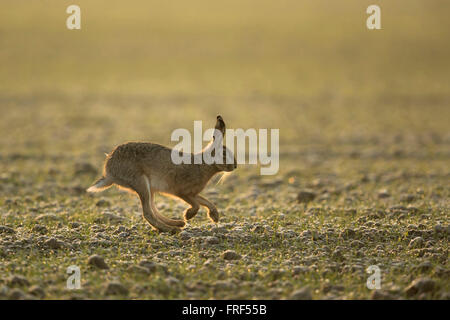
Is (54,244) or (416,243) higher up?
(54,244)

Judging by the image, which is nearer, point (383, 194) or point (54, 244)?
point (54, 244)

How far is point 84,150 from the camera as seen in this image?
18.8 metres

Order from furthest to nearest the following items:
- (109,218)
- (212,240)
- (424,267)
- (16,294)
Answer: (109,218) → (212,240) → (424,267) → (16,294)

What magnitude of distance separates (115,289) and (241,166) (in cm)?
1032

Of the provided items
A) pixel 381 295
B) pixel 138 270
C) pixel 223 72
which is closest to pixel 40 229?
pixel 138 270

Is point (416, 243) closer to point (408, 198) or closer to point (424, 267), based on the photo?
point (424, 267)

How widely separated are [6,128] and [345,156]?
12.2 meters

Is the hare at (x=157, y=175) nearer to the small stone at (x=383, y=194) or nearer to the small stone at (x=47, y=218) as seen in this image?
the small stone at (x=47, y=218)

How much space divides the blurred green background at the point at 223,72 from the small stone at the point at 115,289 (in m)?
11.8

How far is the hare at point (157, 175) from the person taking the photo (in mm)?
9398

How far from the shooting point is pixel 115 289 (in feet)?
22.8

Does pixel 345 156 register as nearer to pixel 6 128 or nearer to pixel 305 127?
pixel 305 127
